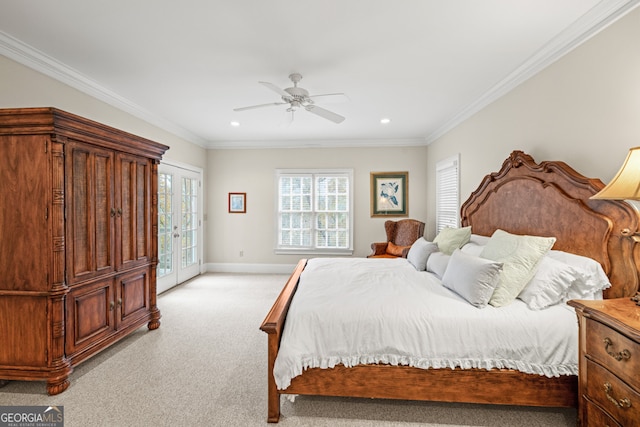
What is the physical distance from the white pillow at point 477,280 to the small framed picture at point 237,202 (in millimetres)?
4659

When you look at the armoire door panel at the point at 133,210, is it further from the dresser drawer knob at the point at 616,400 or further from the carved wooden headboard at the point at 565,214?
the carved wooden headboard at the point at 565,214

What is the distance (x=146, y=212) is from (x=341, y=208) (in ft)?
11.8

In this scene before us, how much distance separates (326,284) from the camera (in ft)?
8.37

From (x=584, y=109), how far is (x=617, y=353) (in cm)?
172

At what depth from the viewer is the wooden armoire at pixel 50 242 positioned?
212cm

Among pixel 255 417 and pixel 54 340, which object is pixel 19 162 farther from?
pixel 255 417

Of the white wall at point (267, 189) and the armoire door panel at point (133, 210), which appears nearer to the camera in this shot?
the armoire door panel at point (133, 210)

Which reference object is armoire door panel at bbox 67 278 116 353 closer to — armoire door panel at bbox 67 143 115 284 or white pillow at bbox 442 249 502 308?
armoire door panel at bbox 67 143 115 284

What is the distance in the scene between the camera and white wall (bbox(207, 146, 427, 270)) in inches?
229

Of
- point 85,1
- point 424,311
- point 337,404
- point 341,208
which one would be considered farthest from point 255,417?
point 341,208

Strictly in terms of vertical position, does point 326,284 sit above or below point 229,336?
above

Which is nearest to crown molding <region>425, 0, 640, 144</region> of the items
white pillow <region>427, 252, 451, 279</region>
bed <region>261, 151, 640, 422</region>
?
bed <region>261, 151, 640, 422</region>

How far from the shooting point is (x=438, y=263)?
2850 millimetres

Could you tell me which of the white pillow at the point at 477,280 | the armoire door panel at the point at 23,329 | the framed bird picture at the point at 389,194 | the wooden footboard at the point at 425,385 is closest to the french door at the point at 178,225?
the armoire door panel at the point at 23,329
